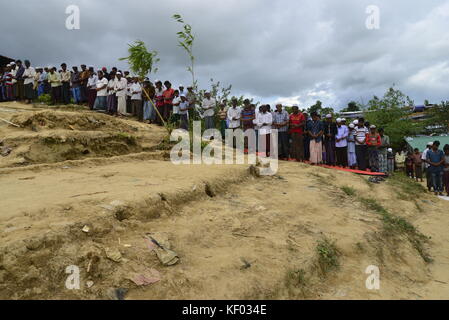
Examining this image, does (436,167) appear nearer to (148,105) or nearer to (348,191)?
(348,191)

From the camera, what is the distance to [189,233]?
3.56 metres

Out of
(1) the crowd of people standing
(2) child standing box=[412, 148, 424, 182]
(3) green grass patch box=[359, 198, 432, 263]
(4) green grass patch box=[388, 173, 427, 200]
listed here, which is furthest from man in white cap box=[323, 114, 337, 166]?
(2) child standing box=[412, 148, 424, 182]

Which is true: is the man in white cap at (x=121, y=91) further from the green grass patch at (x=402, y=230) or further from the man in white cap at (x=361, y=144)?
the green grass patch at (x=402, y=230)

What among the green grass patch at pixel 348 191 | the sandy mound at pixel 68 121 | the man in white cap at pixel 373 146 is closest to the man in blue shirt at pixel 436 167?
the man in white cap at pixel 373 146

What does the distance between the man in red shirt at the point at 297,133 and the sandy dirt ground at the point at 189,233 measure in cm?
219

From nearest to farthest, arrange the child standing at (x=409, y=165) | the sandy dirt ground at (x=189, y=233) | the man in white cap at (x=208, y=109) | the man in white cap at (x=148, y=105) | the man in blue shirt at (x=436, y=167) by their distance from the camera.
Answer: the sandy dirt ground at (x=189, y=233)
the man in blue shirt at (x=436, y=167)
the man in white cap at (x=208, y=109)
the man in white cap at (x=148, y=105)
the child standing at (x=409, y=165)

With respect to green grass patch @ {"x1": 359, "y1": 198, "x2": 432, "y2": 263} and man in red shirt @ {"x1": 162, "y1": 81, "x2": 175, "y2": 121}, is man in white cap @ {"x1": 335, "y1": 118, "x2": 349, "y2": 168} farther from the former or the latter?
man in red shirt @ {"x1": 162, "y1": 81, "x2": 175, "y2": 121}

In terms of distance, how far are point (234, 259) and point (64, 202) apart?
1.91 meters

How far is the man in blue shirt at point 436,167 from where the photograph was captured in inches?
380

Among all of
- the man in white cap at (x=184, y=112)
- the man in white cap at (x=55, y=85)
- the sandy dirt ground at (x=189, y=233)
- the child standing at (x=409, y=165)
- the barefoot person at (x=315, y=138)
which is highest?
the man in white cap at (x=55, y=85)

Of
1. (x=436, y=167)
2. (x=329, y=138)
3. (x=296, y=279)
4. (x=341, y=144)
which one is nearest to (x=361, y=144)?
(x=341, y=144)

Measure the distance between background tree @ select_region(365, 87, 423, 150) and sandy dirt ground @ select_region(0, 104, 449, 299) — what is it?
16157mm

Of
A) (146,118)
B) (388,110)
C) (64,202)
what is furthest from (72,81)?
(388,110)

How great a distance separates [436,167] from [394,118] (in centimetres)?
1432
